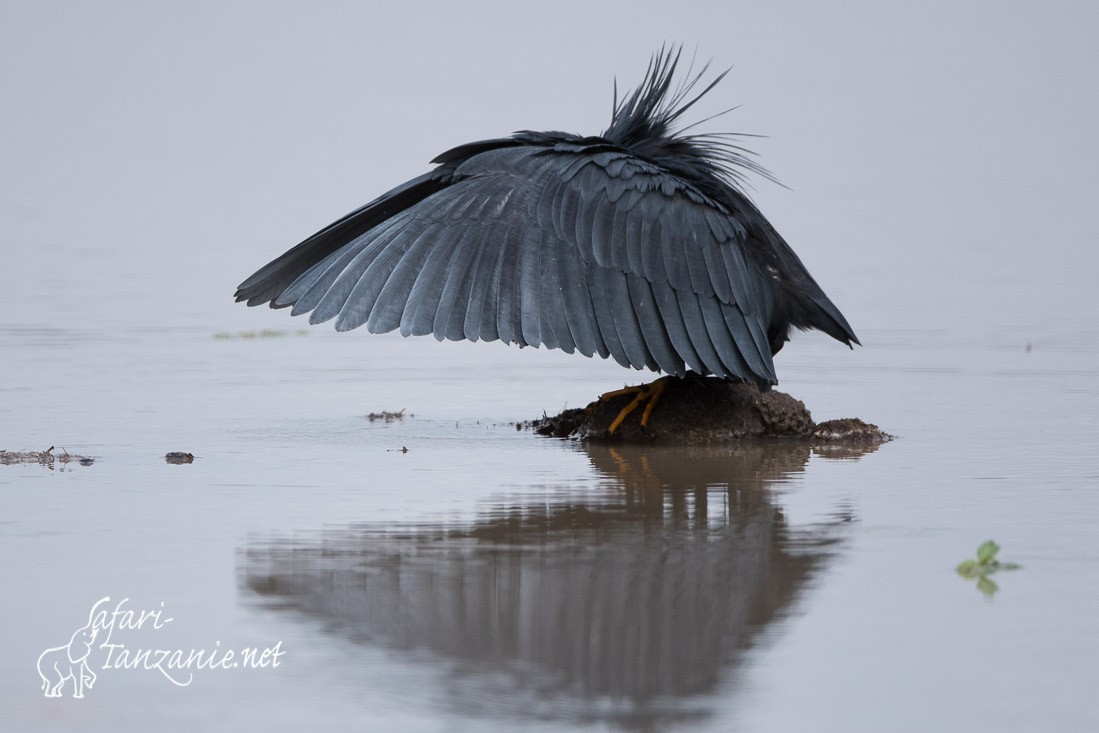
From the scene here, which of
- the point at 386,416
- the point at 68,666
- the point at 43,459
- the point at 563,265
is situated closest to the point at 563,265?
the point at 563,265

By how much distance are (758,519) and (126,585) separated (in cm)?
218

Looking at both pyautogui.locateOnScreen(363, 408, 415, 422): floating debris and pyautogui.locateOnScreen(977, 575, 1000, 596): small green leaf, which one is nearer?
pyautogui.locateOnScreen(977, 575, 1000, 596): small green leaf

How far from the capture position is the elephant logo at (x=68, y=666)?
10.9 ft

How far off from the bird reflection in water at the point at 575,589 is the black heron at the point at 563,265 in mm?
849

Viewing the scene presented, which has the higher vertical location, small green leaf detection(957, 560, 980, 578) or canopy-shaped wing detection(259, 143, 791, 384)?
canopy-shaped wing detection(259, 143, 791, 384)

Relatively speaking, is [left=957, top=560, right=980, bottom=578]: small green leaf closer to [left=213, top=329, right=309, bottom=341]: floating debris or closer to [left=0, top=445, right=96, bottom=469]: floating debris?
[left=0, top=445, right=96, bottom=469]: floating debris

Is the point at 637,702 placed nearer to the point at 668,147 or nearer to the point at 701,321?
the point at 701,321

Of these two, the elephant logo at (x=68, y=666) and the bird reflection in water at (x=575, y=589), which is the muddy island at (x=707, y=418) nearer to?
the bird reflection in water at (x=575, y=589)

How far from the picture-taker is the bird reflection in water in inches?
133

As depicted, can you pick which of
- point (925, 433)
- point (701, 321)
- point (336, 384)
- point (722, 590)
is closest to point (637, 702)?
point (722, 590)

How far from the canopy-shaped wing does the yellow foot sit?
59cm

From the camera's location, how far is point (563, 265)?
20.3 ft

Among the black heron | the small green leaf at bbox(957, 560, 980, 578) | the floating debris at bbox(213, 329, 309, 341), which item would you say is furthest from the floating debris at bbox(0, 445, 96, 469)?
the floating debris at bbox(213, 329, 309, 341)

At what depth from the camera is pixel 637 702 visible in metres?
3.24
